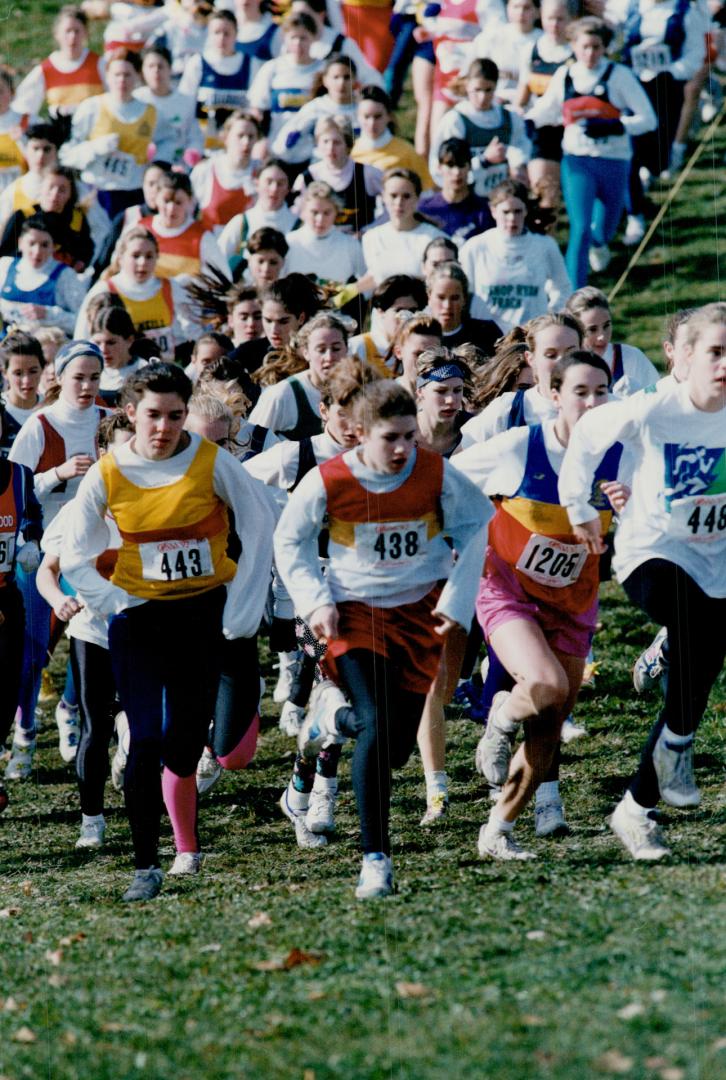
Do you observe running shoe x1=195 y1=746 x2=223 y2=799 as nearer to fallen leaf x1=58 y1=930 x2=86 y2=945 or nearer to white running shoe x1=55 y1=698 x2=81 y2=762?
white running shoe x1=55 y1=698 x2=81 y2=762

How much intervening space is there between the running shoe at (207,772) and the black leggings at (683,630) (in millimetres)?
2700

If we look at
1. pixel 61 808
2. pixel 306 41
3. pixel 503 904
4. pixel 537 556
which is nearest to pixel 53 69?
pixel 306 41

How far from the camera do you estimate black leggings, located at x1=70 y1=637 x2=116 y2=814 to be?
8.47 meters

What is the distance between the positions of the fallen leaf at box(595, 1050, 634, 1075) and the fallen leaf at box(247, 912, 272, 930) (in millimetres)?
1876

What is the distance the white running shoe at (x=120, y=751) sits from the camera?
8391 mm

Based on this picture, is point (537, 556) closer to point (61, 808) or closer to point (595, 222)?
point (61, 808)

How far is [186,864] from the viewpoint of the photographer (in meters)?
7.98

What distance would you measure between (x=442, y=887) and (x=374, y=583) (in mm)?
1160

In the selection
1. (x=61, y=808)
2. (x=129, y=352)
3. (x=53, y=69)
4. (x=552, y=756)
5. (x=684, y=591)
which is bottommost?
(x=61, y=808)

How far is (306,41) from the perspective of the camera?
15.8 m

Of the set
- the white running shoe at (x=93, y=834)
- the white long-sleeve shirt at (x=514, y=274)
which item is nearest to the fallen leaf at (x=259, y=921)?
the white running shoe at (x=93, y=834)

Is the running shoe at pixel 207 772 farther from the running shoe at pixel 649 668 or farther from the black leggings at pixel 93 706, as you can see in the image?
the running shoe at pixel 649 668

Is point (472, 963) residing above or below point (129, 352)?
below

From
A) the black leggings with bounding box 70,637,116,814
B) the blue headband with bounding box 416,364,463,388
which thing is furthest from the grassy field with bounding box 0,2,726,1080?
the blue headband with bounding box 416,364,463,388
